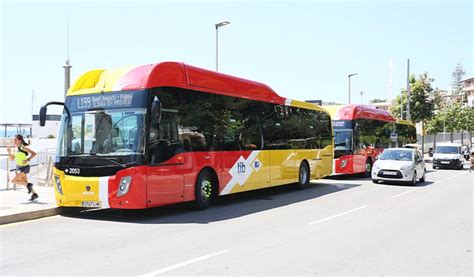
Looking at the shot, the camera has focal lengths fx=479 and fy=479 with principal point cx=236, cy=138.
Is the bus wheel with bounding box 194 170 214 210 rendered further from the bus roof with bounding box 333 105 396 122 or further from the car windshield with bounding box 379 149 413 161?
the bus roof with bounding box 333 105 396 122

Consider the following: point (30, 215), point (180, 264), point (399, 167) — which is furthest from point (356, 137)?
point (180, 264)

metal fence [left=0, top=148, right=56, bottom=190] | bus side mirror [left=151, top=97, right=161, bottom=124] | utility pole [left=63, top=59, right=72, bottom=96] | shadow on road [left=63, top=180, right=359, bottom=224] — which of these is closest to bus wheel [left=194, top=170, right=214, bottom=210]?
shadow on road [left=63, top=180, right=359, bottom=224]

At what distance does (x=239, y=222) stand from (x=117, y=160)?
9.37ft

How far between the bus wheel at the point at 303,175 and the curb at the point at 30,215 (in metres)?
8.69

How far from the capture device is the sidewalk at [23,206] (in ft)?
32.5

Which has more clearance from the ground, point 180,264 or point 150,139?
point 150,139

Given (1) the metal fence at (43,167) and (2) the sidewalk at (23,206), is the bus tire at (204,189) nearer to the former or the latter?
(2) the sidewalk at (23,206)

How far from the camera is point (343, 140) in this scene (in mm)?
22469

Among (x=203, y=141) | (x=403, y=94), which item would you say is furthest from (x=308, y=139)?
(x=403, y=94)

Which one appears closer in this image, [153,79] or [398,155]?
[153,79]

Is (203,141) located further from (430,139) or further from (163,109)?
(430,139)

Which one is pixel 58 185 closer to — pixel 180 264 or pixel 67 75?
pixel 67 75

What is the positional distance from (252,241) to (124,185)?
10.6 feet

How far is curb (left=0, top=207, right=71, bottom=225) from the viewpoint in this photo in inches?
382
